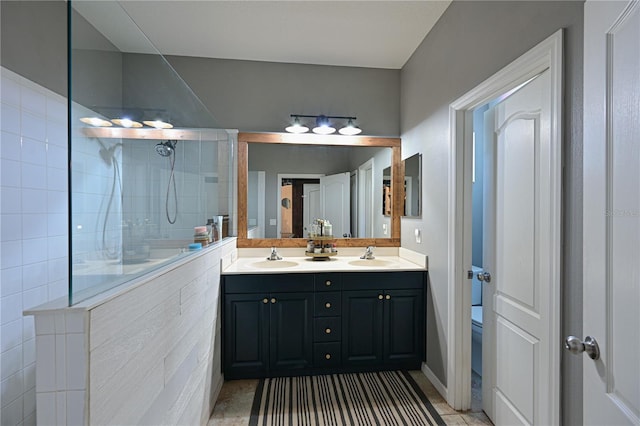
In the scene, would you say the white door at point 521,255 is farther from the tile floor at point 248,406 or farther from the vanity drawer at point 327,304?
the vanity drawer at point 327,304

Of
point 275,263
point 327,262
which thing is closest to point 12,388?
point 275,263

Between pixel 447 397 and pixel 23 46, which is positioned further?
pixel 447 397

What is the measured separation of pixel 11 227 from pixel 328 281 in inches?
75.9

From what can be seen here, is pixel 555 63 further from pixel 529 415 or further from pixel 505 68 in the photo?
pixel 529 415

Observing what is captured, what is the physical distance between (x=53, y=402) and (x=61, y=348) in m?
0.15

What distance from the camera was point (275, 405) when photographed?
1977 millimetres

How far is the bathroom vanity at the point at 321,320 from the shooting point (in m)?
2.25

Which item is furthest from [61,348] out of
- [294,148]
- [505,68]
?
[294,148]

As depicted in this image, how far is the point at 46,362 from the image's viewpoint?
772mm

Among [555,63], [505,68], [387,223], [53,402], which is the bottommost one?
[53,402]

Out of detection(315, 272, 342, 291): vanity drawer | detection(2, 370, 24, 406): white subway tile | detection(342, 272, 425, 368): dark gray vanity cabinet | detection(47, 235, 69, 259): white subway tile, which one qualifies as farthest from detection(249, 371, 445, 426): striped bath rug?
detection(47, 235, 69, 259): white subway tile

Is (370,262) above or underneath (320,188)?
underneath

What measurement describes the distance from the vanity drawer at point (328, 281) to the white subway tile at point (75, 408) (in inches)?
64.2

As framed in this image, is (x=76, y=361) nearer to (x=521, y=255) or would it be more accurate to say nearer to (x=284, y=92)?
(x=521, y=255)
